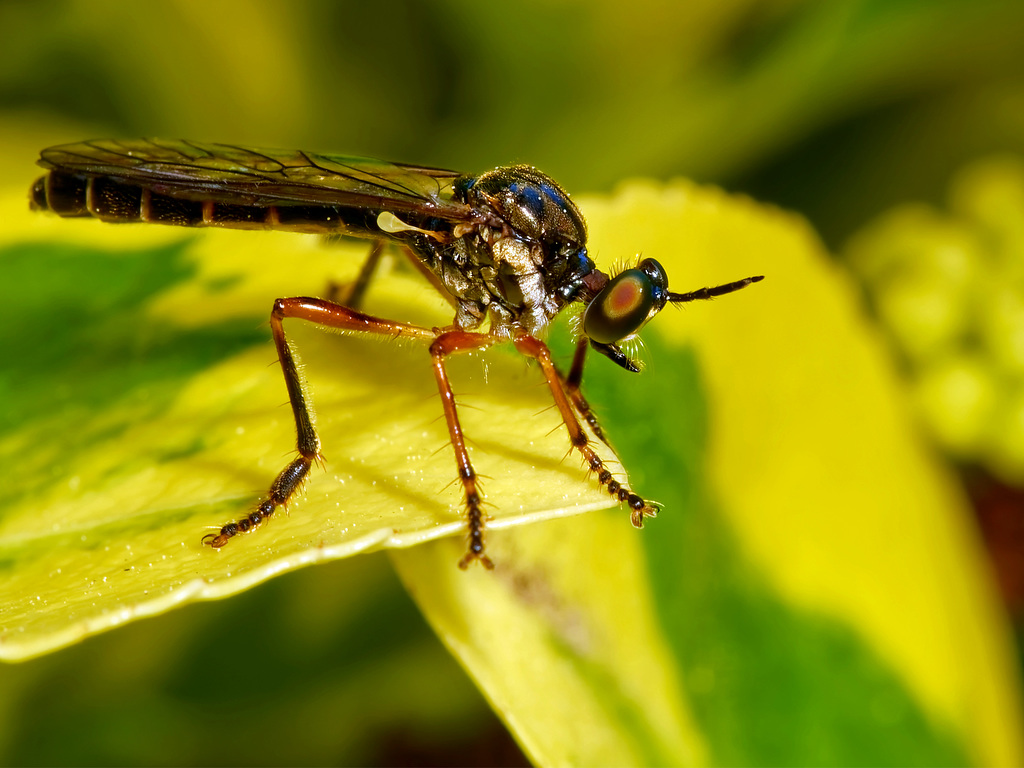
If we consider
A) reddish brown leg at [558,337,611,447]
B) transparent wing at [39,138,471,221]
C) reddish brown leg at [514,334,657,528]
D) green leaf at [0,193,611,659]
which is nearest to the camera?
green leaf at [0,193,611,659]

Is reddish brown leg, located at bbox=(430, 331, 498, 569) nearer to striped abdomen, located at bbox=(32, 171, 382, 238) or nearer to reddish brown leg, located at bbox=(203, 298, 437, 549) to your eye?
reddish brown leg, located at bbox=(203, 298, 437, 549)

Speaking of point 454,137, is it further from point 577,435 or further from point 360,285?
point 577,435

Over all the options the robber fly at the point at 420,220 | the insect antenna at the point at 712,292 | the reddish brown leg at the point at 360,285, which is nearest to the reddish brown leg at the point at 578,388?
the robber fly at the point at 420,220

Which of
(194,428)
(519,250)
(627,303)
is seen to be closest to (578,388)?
(627,303)

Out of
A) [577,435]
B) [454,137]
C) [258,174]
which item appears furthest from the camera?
[454,137]

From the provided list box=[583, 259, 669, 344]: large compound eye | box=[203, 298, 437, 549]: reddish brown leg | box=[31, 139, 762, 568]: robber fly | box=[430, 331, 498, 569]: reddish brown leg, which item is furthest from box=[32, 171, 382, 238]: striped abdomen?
box=[583, 259, 669, 344]: large compound eye

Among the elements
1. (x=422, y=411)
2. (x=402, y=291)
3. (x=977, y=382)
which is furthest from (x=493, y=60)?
(x=977, y=382)

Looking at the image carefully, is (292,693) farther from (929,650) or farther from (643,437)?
(929,650)
